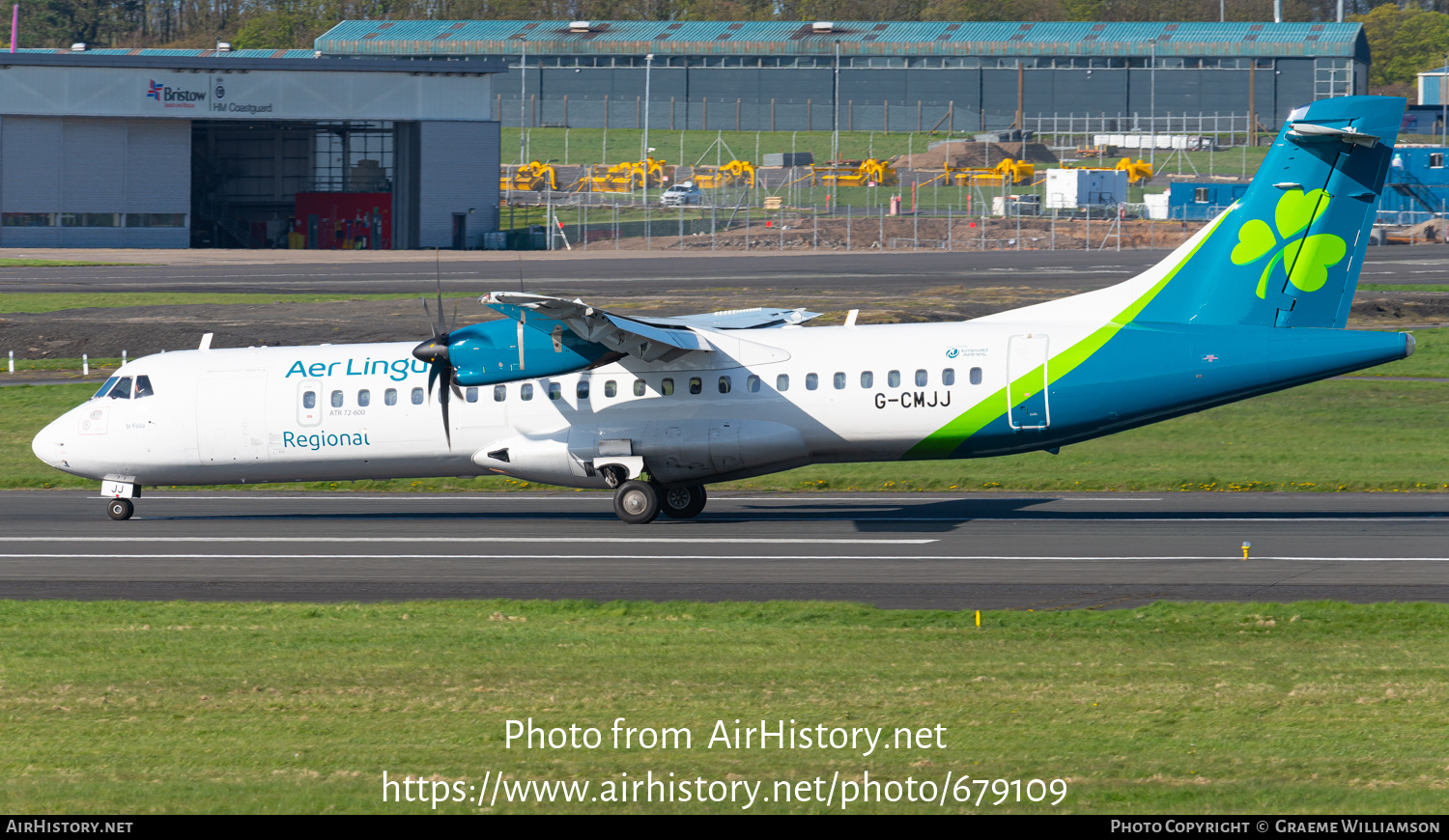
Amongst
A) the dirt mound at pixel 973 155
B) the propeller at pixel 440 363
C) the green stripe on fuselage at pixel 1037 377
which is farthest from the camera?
the dirt mound at pixel 973 155

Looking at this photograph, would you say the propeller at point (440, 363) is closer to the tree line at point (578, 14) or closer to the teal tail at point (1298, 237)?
the teal tail at point (1298, 237)

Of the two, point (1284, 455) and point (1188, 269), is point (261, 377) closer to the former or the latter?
point (1188, 269)

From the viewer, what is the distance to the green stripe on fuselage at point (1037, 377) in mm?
22359

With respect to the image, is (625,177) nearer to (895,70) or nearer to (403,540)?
(895,70)

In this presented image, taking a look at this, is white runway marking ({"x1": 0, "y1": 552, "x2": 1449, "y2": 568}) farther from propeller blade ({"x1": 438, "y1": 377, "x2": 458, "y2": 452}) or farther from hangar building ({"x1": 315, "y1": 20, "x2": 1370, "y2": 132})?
hangar building ({"x1": 315, "y1": 20, "x2": 1370, "y2": 132})

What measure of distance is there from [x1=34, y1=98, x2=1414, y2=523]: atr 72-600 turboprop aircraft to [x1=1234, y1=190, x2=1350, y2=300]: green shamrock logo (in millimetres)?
30

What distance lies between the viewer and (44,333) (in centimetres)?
4819

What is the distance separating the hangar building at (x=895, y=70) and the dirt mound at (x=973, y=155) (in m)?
11.0

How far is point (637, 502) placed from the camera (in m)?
24.1

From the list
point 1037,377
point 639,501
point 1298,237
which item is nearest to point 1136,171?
point 1298,237

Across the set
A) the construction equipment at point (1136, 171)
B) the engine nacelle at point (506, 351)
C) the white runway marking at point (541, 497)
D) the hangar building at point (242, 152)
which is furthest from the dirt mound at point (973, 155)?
the engine nacelle at point (506, 351)

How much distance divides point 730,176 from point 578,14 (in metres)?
67.2

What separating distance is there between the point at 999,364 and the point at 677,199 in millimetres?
84661
